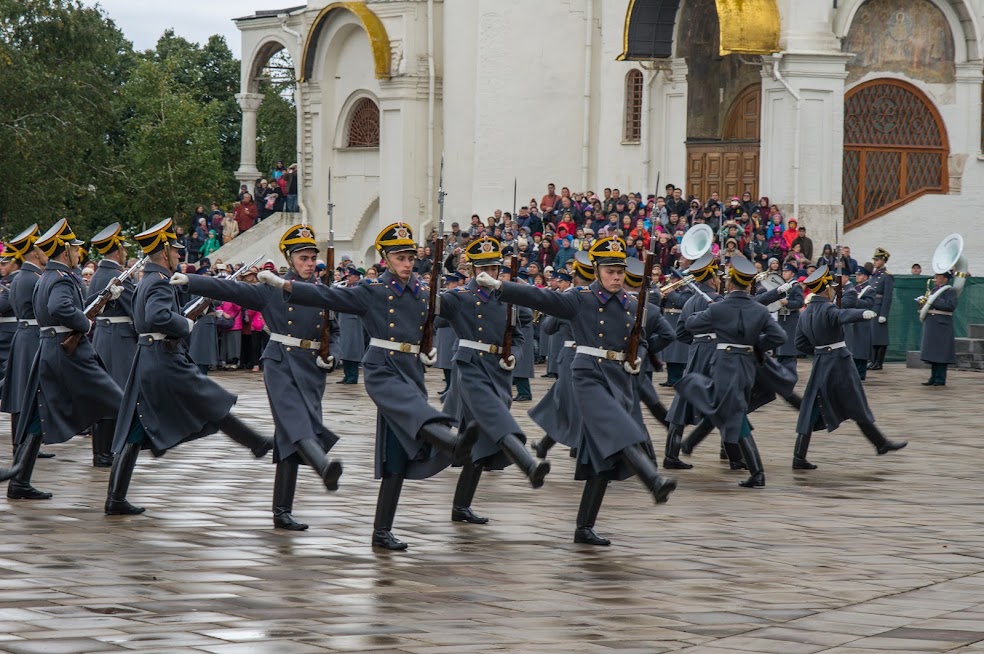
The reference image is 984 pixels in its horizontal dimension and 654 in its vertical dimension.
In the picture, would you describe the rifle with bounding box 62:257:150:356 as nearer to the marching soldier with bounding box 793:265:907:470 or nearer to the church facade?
the marching soldier with bounding box 793:265:907:470

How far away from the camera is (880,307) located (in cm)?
2636

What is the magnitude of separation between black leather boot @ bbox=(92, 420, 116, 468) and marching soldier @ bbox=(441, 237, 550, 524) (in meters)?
3.02

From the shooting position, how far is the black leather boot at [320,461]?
9569 millimetres

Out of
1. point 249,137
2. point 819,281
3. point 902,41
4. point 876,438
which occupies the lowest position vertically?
point 876,438

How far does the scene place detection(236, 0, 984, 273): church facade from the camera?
1201 inches

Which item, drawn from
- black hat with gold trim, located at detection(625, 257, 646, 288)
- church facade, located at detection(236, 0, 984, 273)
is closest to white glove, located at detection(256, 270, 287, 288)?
black hat with gold trim, located at detection(625, 257, 646, 288)

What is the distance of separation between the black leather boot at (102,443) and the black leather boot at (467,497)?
370cm

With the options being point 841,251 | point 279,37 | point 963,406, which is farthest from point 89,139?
point 963,406

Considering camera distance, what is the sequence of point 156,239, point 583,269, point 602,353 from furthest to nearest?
1. point 583,269
2. point 156,239
3. point 602,353

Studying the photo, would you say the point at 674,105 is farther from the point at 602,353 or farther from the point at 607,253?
the point at 602,353

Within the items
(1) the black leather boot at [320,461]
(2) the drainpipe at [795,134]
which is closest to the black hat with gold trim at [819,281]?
(1) the black leather boot at [320,461]

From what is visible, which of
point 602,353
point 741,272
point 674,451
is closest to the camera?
point 602,353

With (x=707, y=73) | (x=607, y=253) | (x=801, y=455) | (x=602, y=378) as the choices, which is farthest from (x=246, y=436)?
(x=707, y=73)

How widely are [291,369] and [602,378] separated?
1.89m
